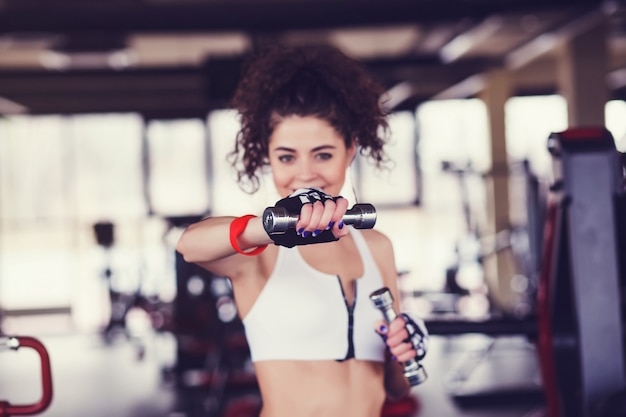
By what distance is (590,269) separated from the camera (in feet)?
6.79

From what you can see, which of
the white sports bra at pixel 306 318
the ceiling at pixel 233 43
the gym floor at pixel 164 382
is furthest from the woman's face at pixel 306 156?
the gym floor at pixel 164 382

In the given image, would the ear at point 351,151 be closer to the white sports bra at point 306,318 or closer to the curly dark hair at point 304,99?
the curly dark hair at point 304,99

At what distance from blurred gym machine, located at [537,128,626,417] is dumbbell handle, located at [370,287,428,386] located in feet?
2.89

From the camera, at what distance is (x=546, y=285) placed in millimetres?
2316

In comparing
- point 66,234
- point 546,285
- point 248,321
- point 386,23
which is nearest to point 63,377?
point 386,23

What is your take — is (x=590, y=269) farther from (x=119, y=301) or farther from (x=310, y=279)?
(x=119, y=301)

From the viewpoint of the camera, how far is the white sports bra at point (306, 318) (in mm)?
1398

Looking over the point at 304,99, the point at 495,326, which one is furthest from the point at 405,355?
the point at 495,326

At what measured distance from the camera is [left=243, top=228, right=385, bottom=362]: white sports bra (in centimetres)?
140

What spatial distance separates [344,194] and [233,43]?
23.9ft

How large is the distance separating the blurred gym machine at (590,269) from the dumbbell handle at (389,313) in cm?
88

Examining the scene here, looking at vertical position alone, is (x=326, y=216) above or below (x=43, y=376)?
above

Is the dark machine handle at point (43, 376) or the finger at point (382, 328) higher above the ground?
the finger at point (382, 328)

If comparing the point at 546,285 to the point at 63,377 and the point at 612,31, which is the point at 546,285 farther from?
the point at 612,31
